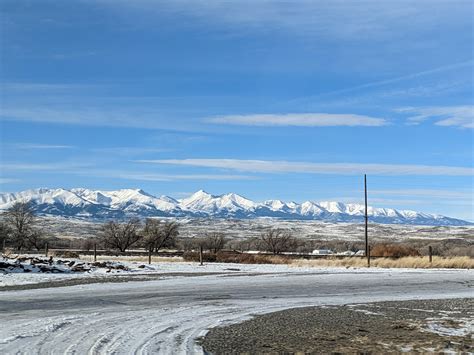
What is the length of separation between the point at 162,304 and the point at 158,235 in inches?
2292

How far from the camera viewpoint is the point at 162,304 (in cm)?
1634

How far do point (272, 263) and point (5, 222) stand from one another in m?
51.3

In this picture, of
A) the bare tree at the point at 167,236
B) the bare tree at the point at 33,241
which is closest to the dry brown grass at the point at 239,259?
the bare tree at the point at 167,236

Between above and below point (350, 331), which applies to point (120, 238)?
above

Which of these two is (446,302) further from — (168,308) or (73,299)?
(73,299)

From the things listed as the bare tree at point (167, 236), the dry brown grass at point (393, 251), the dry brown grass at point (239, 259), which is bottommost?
the dry brown grass at point (239, 259)

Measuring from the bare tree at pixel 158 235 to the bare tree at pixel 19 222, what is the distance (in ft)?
50.8

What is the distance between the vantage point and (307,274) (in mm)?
29781

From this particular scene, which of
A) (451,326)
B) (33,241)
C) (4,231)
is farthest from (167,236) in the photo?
(451,326)

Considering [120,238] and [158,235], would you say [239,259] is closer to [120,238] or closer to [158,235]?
[158,235]

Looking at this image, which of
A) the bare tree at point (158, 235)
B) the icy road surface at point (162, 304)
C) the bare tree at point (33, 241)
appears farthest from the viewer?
the bare tree at point (33, 241)

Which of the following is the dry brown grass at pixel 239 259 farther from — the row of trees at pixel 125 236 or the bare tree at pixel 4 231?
the bare tree at pixel 4 231

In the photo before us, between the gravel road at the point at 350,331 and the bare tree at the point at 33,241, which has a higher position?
the bare tree at the point at 33,241

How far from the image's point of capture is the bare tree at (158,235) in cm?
7375
